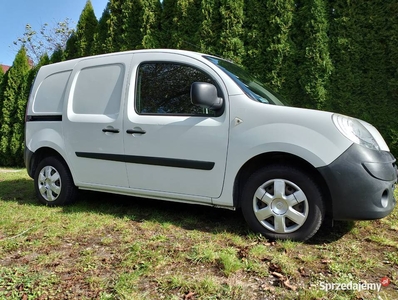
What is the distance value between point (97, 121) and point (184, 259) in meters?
1.89

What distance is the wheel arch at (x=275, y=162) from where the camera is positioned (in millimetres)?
2561

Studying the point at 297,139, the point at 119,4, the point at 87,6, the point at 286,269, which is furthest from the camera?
the point at 87,6

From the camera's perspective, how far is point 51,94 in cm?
396

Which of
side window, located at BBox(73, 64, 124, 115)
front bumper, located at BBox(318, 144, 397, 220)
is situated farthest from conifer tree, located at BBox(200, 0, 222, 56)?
front bumper, located at BBox(318, 144, 397, 220)

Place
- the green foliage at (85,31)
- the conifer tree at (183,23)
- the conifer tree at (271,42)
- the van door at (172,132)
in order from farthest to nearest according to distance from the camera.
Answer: the green foliage at (85,31)
the conifer tree at (183,23)
the conifer tree at (271,42)
the van door at (172,132)

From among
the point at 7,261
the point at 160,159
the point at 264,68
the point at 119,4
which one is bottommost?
the point at 7,261

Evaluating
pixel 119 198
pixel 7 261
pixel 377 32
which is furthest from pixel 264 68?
pixel 7 261

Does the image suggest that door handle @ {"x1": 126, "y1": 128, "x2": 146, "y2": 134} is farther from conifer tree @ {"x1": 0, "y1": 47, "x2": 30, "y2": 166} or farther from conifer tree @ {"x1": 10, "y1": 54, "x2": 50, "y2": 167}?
conifer tree @ {"x1": 0, "y1": 47, "x2": 30, "y2": 166}

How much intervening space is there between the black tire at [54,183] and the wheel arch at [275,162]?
216 cm

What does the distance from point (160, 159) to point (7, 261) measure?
4.90 ft

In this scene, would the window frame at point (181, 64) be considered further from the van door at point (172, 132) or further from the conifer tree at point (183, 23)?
the conifer tree at point (183, 23)

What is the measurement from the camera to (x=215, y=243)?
258cm

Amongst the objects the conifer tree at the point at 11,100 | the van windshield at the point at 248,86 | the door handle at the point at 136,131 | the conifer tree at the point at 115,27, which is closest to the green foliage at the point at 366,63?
the van windshield at the point at 248,86

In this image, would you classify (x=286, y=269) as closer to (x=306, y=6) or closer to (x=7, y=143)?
(x=306, y=6)
